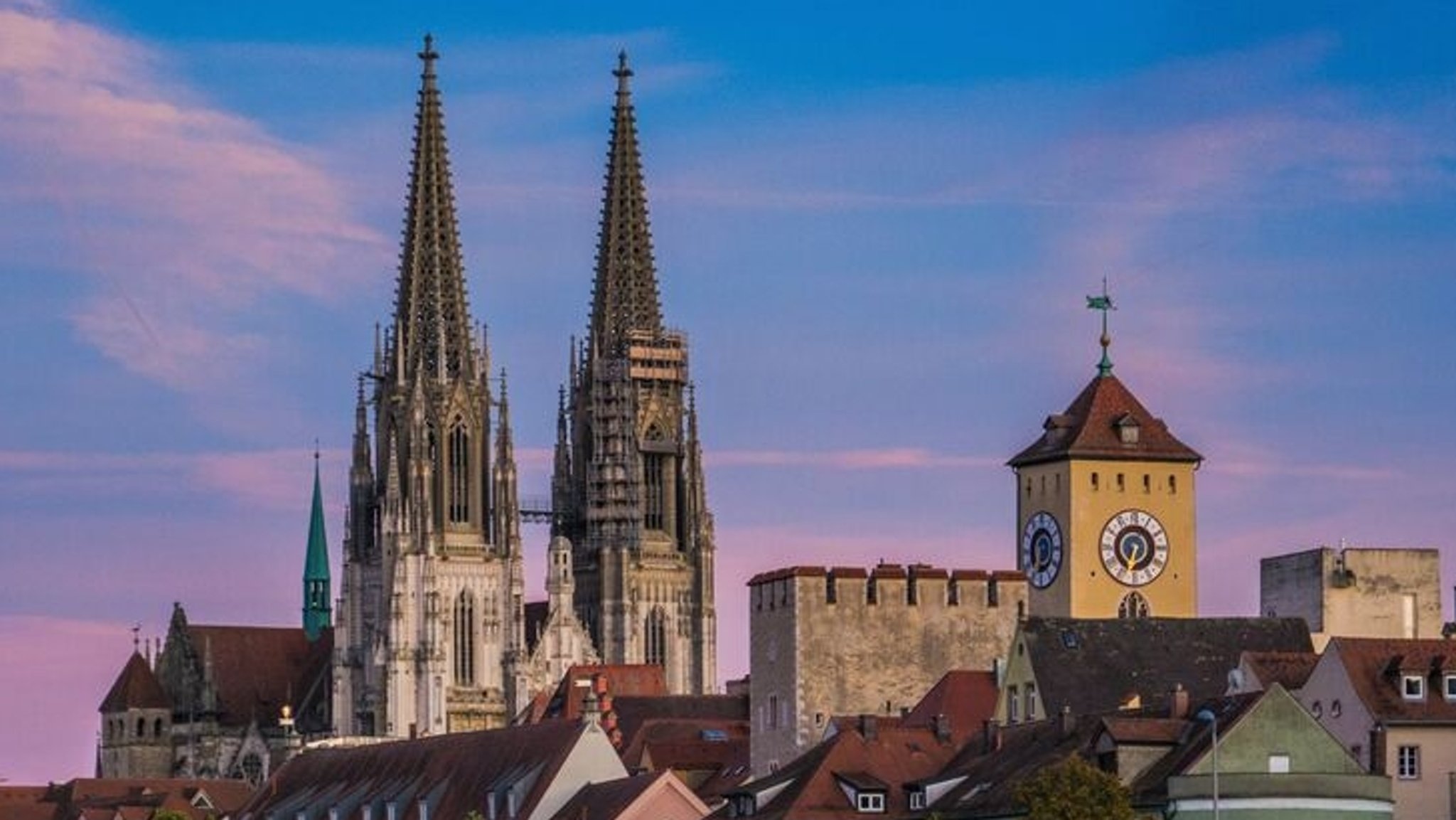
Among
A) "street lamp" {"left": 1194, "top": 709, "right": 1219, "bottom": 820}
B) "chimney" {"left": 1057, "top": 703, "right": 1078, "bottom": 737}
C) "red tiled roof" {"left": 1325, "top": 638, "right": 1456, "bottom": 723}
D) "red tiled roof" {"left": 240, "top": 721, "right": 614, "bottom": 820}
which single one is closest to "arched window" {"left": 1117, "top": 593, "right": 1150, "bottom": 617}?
"chimney" {"left": 1057, "top": 703, "right": 1078, "bottom": 737}

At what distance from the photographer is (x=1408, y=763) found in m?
105

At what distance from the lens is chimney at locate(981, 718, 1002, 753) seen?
112 meters

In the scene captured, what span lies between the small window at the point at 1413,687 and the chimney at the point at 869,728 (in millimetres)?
15078

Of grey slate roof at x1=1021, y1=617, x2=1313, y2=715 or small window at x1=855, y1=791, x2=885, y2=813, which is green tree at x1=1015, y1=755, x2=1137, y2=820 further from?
grey slate roof at x1=1021, y1=617, x2=1313, y2=715

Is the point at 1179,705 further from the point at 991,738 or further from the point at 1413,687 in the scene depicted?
the point at 991,738

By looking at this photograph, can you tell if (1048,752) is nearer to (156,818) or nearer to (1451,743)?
(1451,743)

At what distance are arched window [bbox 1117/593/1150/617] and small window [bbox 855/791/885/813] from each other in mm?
13908

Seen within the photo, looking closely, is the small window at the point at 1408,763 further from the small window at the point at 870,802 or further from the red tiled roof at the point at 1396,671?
the small window at the point at 870,802

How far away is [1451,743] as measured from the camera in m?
105

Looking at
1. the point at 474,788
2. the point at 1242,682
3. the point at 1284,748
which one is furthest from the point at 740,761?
the point at 1284,748

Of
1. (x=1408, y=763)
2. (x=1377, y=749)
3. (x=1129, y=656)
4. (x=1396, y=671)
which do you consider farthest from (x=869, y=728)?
(x=1408, y=763)

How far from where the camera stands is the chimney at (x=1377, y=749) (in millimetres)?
103644

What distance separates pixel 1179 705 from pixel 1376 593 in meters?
19.7

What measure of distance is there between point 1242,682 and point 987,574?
1482cm
